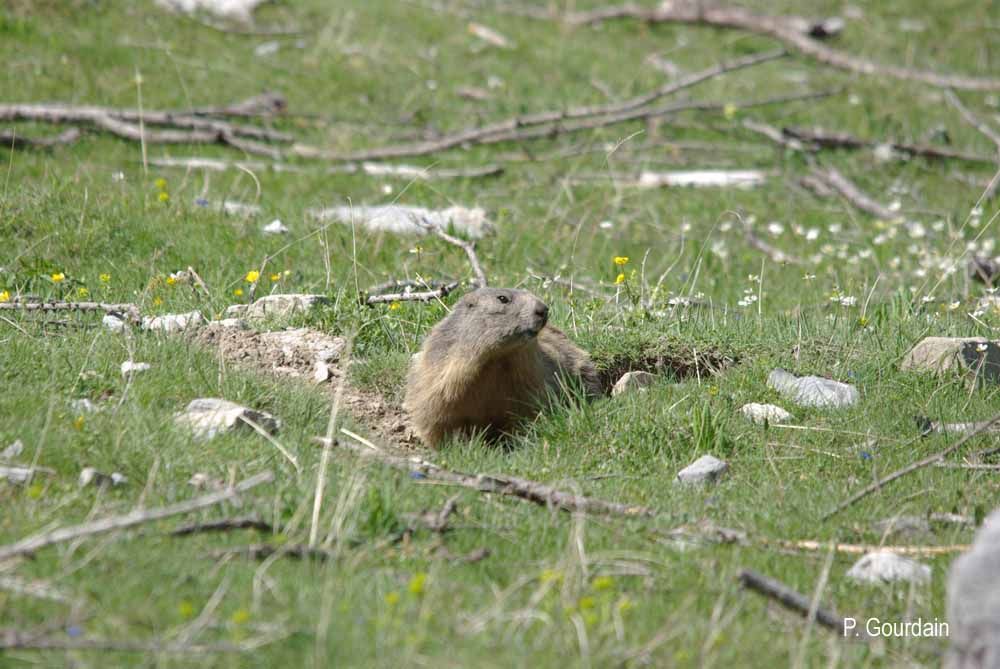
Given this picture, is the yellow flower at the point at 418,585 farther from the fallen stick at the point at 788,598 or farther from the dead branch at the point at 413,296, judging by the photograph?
the dead branch at the point at 413,296

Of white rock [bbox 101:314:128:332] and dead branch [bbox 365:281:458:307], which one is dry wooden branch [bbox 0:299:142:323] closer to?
white rock [bbox 101:314:128:332]

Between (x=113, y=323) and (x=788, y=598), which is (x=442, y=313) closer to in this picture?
(x=113, y=323)

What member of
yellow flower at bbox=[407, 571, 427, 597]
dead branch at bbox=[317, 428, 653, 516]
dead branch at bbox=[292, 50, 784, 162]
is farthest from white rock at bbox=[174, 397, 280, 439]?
dead branch at bbox=[292, 50, 784, 162]

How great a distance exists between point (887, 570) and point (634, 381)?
7.48 ft

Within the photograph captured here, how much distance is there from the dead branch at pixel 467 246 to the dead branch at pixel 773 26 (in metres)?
6.78

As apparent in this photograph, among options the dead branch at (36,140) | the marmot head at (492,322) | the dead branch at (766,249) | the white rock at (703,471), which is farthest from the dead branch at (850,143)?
the white rock at (703,471)

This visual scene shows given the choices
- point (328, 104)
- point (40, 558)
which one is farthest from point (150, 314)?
point (328, 104)

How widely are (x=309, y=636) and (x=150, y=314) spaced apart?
11.5ft

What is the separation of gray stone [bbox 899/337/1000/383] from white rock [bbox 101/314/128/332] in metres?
4.03

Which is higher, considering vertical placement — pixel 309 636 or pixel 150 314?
pixel 309 636

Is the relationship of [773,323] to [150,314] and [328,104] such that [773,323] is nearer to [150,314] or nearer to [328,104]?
[150,314]

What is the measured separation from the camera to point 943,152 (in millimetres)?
11008

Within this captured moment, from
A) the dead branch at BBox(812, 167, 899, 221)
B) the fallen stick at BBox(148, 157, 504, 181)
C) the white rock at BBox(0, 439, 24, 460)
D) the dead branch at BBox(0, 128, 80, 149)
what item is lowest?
the dead branch at BBox(812, 167, 899, 221)

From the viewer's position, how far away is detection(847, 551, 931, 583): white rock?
411cm
